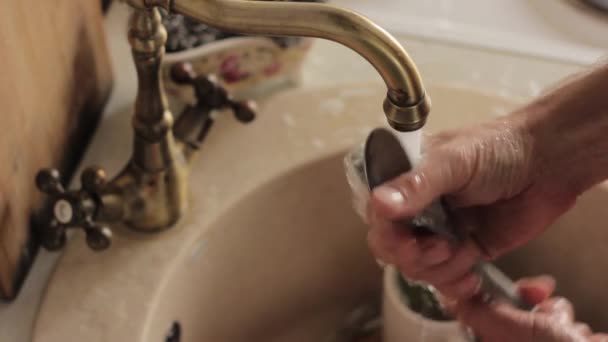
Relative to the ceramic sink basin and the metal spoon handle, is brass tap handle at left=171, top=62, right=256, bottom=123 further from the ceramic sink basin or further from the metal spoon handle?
the metal spoon handle

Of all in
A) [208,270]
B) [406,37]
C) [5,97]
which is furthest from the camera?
[406,37]

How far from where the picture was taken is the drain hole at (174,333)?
2.00ft

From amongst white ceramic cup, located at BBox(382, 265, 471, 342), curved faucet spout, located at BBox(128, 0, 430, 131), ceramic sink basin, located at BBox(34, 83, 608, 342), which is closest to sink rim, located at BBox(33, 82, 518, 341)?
ceramic sink basin, located at BBox(34, 83, 608, 342)

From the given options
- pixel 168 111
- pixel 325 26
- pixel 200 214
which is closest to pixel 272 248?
pixel 200 214

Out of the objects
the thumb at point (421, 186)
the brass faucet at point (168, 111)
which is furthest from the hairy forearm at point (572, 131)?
the brass faucet at point (168, 111)

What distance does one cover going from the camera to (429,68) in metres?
0.77

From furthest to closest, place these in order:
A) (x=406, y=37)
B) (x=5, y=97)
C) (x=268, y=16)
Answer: (x=406, y=37) → (x=5, y=97) → (x=268, y=16)

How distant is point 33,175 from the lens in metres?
0.58

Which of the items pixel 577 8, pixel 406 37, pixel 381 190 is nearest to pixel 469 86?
pixel 406 37

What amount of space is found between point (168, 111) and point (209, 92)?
0.06 metres

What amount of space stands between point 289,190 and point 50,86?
22 cm

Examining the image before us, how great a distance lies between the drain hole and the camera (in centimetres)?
61

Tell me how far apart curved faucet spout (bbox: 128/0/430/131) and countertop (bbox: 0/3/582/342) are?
300 millimetres

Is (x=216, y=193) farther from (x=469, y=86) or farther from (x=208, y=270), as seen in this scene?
(x=469, y=86)
